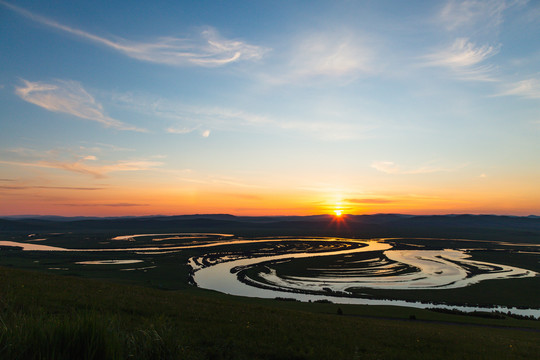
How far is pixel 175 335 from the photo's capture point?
8227mm

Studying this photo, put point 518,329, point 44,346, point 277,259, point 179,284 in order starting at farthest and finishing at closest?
point 277,259
point 179,284
point 518,329
point 44,346

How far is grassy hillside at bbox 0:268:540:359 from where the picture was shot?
5977mm

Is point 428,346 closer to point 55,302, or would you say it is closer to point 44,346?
point 44,346

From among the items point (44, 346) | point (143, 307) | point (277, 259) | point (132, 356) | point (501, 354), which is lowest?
point (277, 259)

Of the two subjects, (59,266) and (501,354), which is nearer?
(501,354)

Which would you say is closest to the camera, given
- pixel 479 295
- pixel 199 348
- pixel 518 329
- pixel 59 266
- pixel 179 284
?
pixel 199 348

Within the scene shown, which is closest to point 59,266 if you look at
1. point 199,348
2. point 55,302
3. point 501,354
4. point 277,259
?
point 277,259

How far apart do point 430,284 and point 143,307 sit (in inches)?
2573

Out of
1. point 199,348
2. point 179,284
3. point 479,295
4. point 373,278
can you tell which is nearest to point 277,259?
point 373,278

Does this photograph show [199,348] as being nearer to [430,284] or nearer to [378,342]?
[378,342]

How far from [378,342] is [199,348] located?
10513mm

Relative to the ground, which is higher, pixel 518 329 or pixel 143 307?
pixel 143 307

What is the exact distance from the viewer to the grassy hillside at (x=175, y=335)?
5.98m

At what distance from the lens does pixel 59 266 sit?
82625 mm
